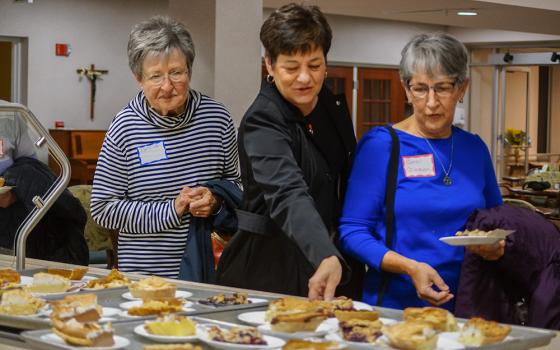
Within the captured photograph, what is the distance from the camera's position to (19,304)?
6.75 ft

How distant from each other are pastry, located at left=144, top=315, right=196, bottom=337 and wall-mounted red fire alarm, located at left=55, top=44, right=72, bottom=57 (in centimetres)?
1070

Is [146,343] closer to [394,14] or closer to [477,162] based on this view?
[477,162]

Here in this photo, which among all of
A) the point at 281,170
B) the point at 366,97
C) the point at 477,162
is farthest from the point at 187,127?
the point at 366,97

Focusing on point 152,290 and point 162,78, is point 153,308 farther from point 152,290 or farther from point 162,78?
point 162,78

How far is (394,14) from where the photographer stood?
12922mm

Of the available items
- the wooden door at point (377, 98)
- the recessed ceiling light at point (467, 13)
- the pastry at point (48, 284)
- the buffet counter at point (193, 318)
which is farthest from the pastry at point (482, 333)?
the wooden door at point (377, 98)

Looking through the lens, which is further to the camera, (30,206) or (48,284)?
(30,206)

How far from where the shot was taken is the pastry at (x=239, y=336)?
1735mm

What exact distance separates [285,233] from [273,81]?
1.45 feet

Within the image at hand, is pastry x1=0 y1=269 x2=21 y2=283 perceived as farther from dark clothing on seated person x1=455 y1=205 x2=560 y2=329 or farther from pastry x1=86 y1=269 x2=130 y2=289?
dark clothing on seated person x1=455 y1=205 x2=560 y2=329

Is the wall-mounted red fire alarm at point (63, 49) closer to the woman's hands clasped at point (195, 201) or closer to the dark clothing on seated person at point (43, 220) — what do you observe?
the dark clothing on seated person at point (43, 220)

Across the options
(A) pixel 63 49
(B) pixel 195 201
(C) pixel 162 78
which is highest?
(A) pixel 63 49

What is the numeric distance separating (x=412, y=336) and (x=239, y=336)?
30 cm

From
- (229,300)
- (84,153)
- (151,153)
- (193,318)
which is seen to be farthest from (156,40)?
(84,153)
